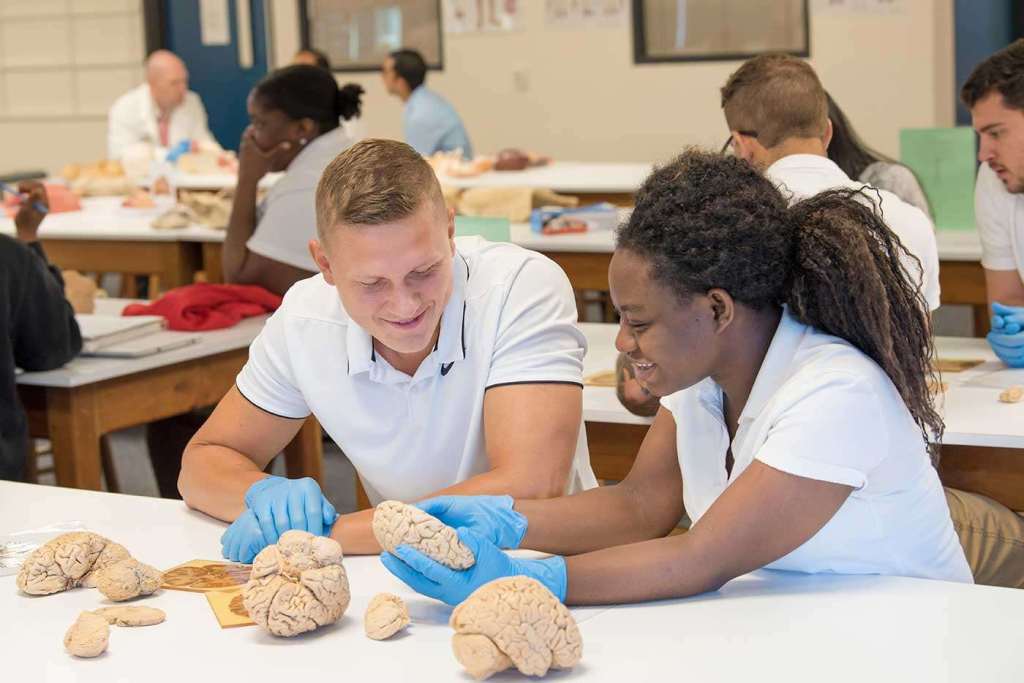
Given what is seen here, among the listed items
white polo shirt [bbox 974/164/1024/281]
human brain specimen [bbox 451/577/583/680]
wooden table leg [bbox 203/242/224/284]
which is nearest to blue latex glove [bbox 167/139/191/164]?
wooden table leg [bbox 203/242/224/284]

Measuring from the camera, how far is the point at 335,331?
195cm

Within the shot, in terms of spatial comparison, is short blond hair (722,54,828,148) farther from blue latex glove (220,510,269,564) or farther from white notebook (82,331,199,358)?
blue latex glove (220,510,269,564)

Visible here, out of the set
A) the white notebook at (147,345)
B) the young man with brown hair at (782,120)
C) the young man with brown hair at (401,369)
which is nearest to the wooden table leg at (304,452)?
the white notebook at (147,345)

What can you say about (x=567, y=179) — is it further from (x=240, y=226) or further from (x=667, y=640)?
(x=667, y=640)

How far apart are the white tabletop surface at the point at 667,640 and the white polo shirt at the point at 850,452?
5 cm

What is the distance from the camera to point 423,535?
1396 millimetres

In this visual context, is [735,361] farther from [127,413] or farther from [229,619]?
[127,413]

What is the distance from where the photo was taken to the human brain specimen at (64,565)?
157cm

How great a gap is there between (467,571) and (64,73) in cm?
870

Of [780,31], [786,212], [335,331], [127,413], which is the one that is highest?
[780,31]

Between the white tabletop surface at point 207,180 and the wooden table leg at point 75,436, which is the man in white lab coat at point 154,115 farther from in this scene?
the wooden table leg at point 75,436

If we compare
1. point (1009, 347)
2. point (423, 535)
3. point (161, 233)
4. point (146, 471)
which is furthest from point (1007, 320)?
point (161, 233)

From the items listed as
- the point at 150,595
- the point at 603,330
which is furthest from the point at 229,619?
the point at 603,330

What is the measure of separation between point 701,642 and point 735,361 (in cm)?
36
